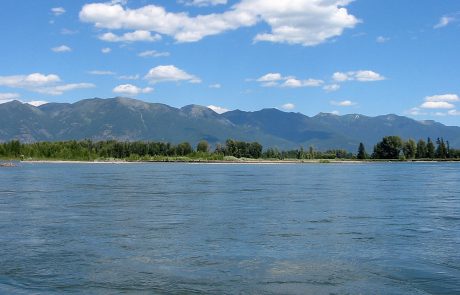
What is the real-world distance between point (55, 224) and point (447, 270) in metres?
25.9

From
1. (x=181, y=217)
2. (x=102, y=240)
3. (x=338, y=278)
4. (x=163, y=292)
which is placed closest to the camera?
(x=163, y=292)

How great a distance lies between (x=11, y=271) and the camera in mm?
23766

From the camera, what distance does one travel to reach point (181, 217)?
4291 centimetres

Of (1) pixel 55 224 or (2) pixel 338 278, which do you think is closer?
(2) pixel 338 278

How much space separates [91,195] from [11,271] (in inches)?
1611

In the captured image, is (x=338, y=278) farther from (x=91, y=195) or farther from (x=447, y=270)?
(x=91, y=195)

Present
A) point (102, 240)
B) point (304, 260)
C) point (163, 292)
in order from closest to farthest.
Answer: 1. point (163, 292)
2. point (304, 260)
3. point (102, 240)

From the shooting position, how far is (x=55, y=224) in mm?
38219

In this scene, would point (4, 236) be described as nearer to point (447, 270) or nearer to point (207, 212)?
point (207, 212)

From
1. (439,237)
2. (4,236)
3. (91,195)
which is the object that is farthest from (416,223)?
(91,195)

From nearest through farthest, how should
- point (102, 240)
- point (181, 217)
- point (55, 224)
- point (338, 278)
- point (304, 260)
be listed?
point (338, 278) < point (304, 260) < point (102, 240) < point (55, 224) < point (181, 217)

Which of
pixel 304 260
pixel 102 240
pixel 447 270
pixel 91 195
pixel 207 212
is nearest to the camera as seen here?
pixel 447 270

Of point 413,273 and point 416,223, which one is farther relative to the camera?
point 416,223

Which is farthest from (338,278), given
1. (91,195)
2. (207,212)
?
(91,195)
